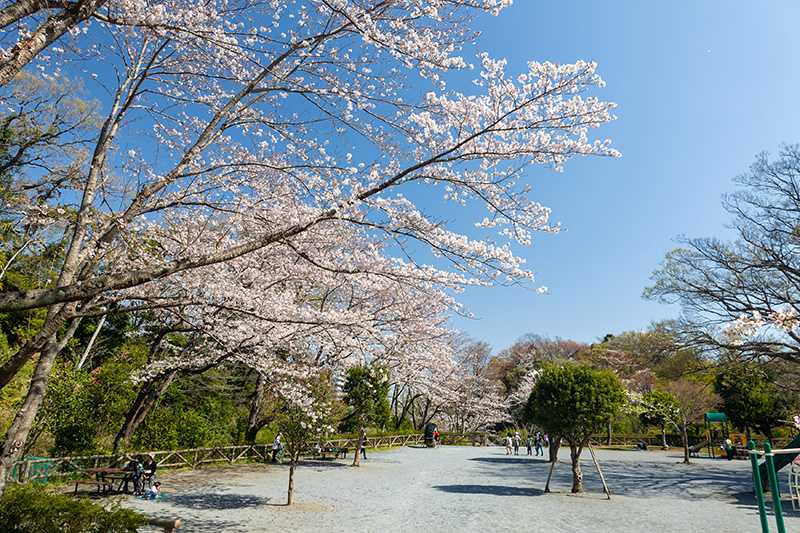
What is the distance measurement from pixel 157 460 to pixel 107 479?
357 cm

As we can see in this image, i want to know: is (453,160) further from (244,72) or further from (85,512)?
(85,512)

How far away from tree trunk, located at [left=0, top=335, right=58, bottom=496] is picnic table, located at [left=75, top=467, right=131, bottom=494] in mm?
6788

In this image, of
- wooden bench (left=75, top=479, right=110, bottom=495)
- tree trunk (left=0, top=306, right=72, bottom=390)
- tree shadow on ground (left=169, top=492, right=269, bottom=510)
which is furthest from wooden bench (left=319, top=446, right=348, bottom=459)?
tree trunk (left=0, top=306, right=72, bottom=390)

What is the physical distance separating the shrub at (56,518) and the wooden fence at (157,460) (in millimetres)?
1911

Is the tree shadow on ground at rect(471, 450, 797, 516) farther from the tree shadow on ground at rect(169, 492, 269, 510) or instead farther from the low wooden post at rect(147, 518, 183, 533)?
the low wooden post at rect(147, 518, 183, 533)

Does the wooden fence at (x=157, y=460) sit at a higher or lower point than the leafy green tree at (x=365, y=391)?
lower

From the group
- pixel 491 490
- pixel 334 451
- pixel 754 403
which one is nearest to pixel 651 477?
pixel 491 490

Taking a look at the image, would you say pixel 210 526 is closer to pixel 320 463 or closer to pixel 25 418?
pixel 25 418

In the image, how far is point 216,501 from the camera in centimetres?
1038

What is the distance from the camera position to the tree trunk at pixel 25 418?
498cm

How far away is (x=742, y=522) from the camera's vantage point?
9.19 m

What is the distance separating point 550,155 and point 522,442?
32.3 meters

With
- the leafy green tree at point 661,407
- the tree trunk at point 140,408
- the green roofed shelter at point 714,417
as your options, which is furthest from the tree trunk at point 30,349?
the green roofed shelter at point 714,417

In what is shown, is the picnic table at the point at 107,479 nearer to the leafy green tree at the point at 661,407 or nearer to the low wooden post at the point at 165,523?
the low wooden post at the point at 165,523
